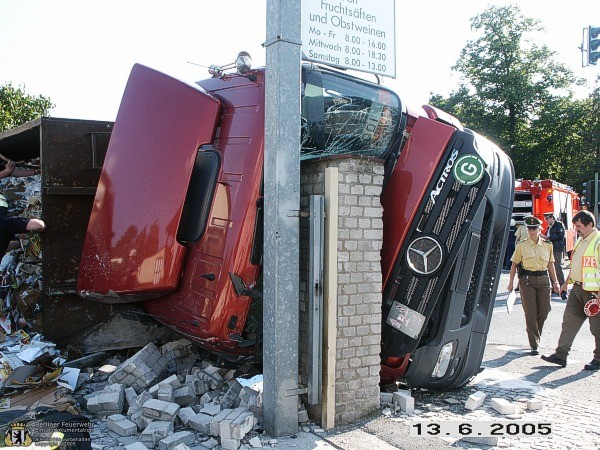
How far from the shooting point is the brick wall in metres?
3.94

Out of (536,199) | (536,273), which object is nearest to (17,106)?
(536,199)

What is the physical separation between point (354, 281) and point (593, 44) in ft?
32.0

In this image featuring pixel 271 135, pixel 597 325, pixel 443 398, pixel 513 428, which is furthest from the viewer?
pixel 597 325

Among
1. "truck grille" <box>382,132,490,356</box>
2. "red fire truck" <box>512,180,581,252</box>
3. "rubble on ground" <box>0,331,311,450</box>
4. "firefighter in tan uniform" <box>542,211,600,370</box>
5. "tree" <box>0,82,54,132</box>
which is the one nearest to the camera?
"rubble on ground" <box>0,331,311,450</box>

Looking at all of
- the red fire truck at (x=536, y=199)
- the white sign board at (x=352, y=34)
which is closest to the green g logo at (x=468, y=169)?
the white sign board at (x=352, y=34)

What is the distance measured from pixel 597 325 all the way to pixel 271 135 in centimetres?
449

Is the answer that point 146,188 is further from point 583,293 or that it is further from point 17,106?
point 17,106

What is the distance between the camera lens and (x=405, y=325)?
434cm

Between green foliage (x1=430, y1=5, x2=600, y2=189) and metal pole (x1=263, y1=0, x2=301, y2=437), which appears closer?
metal pole (x1=263, y1=0, x2=301, y2=437)

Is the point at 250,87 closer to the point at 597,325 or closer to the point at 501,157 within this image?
the point at 501,157

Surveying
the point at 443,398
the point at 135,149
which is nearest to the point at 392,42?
the point at 135,149

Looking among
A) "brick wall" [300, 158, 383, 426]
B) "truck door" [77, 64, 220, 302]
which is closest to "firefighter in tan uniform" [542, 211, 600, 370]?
"brick wall" [300, 158, 383, 426]

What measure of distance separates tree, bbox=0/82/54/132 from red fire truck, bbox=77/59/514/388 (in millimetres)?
25663

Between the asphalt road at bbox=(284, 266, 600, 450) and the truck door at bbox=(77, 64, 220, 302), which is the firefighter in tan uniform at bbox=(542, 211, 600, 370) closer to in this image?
the asphalt road at bbox=(284, 266, 600, 450)
